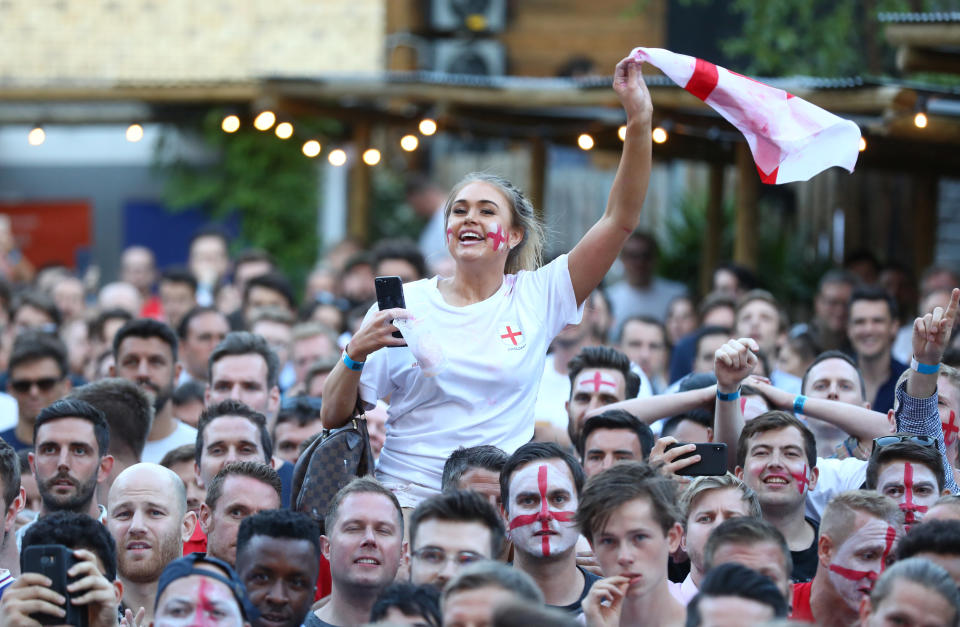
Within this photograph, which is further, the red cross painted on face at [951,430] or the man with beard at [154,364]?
the man with beard at [154,364]

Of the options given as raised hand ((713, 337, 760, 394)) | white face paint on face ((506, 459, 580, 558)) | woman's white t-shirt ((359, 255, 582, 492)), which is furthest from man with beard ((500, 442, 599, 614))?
raised hand ((713, 337, 760, 394))

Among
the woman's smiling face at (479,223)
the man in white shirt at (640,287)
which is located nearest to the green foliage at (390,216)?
the man in white shirt at (640,287)

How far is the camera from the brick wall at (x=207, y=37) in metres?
17.9

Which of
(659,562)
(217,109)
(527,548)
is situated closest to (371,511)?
(527,548)

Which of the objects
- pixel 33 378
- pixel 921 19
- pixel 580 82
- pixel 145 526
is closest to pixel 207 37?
pixel 580 82

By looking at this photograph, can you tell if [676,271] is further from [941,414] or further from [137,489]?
[137,489]

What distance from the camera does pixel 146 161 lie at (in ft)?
60.6

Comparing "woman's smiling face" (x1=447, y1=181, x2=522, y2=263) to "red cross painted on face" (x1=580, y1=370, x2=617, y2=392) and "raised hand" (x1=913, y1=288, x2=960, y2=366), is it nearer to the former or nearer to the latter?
"red cross painted on face" (x1=580, y1=370, x2=617, y2=392)

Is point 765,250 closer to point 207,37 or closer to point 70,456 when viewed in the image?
point 207,37

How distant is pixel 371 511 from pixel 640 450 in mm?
1458

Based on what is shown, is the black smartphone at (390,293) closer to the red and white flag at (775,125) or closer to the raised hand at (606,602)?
the raised hand at (606,602)

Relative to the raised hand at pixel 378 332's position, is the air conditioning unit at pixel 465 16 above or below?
above

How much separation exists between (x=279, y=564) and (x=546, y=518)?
932 mm

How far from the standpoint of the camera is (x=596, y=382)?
7184mm
